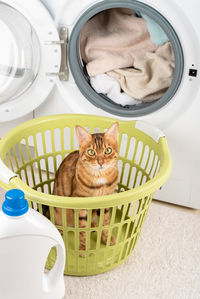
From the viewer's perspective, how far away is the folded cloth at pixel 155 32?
1.33 metres

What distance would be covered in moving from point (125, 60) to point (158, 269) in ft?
2.44

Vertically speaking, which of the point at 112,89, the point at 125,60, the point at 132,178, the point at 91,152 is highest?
the point at 125,60

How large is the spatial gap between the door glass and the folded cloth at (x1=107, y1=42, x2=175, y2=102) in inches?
11.4

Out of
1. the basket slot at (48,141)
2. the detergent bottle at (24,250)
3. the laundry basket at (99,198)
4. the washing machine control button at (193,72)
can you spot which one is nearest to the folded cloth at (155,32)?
the washing machine control button at (193,72)

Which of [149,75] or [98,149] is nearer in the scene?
[98,149]

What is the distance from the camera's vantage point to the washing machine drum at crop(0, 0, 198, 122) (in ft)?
4.35

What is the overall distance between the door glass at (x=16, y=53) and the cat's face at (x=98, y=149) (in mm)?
424

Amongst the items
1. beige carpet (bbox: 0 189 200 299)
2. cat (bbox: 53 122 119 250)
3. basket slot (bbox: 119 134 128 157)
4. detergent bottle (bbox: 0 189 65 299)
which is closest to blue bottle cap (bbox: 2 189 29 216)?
detergent bottle (bbox: 0 189 65 299)

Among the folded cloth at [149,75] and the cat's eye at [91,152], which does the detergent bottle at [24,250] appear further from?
the folded cloth at [149,75]

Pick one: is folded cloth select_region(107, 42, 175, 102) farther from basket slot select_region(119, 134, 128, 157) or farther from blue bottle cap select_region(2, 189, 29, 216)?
blue bottle cap select_region(2, 189, 29, 216)

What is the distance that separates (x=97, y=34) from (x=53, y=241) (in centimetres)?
85

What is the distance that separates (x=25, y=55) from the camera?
143 centimetres


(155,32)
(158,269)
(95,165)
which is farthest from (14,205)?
(155,32)

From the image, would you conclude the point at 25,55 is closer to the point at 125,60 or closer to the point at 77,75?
the point at 77,75
